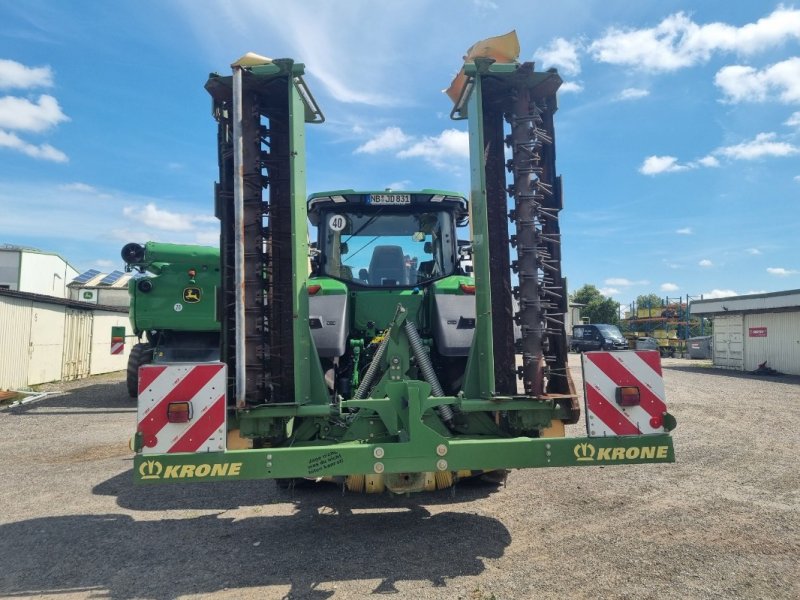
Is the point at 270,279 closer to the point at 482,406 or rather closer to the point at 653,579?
the point at 482,406

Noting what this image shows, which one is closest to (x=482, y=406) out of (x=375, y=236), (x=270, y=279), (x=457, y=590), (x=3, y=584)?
(x=457, y=590)

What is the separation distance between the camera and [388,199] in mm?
5402

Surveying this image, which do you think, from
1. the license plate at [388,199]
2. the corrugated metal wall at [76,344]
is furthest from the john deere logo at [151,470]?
the corrugated metal wall at [76,344]

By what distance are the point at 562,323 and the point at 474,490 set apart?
7.74 ft

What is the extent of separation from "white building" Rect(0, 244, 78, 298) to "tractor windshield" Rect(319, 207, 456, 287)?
34.3 m

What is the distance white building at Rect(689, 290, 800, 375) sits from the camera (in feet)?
66.6

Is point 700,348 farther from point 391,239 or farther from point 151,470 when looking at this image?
point 151,470

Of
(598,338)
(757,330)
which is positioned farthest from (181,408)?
(598,338)

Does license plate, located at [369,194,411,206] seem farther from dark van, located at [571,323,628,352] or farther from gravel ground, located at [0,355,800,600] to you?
dark van, located at [571,323,628,352]

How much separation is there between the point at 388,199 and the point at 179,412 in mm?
2901

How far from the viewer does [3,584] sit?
3.64 metres

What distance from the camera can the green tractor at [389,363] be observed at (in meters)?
3.56

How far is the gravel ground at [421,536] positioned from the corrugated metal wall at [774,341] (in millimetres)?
16142

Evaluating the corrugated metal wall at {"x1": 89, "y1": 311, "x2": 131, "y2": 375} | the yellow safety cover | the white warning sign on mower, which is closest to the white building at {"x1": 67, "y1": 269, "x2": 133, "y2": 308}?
the corrugated metal wall at {"x1": 89, "y1": 311, "x2": 131, "y2": 375}
